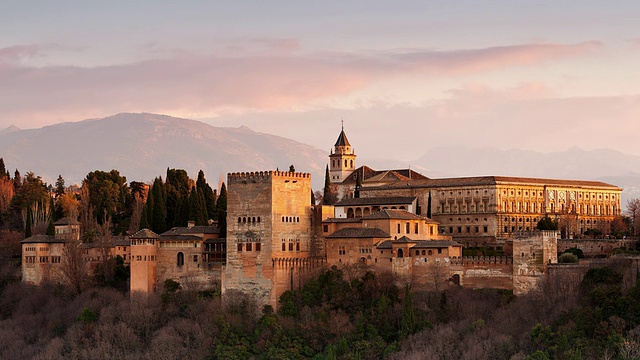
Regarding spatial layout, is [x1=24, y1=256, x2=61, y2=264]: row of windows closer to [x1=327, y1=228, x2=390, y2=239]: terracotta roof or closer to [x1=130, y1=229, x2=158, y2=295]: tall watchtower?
[x1=130, y1=229, x2=158, y2=295]: tall watchtower

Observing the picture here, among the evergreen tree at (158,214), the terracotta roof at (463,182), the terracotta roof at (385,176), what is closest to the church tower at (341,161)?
the terracotta roof at (385,176)

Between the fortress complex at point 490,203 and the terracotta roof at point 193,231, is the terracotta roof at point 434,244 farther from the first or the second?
the fortress complex at point 490,203

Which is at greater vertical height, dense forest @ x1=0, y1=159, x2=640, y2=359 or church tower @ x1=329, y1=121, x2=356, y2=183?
church tower @ x1=329, y1=121, x2=356, y2=183

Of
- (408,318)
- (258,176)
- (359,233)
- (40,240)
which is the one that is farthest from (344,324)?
(40,240)

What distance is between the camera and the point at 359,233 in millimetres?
53031

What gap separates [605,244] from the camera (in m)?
58.5

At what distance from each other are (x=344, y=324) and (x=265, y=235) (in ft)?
19.4

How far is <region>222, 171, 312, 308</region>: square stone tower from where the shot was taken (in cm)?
5219

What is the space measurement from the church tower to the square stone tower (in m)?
37.4

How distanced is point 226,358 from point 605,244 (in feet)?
71.5

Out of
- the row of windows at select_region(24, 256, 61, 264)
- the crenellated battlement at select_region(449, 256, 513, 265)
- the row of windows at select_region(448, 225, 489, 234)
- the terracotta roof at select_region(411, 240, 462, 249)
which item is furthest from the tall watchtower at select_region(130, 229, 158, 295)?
the row of windows at select_region(448, 225, 489, 234)

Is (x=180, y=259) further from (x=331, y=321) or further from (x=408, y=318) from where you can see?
(x=408, y=318)

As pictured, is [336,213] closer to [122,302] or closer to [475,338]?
[122,302]

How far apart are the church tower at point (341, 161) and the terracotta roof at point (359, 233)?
3702 centimetres
